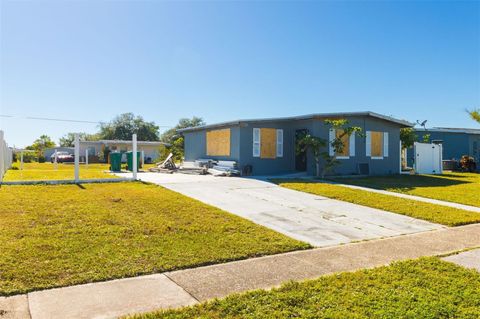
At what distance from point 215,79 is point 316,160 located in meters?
12.1

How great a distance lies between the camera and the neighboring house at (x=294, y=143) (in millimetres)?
Answer: 16219

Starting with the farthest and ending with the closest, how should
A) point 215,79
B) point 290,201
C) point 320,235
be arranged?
point 215,79 → point 290,201 → point 320,235

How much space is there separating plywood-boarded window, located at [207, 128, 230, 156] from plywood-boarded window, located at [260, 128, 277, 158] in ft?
5.44

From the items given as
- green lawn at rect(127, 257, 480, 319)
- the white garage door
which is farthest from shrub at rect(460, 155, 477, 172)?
green lawn at rect(127, 257, 480, 319)

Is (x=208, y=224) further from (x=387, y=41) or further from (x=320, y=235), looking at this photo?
(x=387, y=41)

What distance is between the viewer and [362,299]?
3.42 m

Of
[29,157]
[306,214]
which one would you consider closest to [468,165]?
[306,214]

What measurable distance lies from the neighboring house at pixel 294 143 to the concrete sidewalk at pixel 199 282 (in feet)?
35.6

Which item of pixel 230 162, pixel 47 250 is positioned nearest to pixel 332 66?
pixel 230 162

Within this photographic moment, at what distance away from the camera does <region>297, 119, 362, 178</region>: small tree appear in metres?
15.3

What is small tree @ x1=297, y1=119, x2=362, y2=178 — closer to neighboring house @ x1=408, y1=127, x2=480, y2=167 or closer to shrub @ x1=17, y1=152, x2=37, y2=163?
neighboring house @ x1=408, y1=127, x2=480, y2=167

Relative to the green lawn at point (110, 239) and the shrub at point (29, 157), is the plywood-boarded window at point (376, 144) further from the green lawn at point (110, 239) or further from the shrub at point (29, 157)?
the shrub at point (29, 157)

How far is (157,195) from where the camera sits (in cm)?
967

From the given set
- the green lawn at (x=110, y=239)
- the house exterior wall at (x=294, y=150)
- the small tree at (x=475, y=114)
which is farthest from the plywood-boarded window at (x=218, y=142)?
the small tree at (x=475, y=114)
